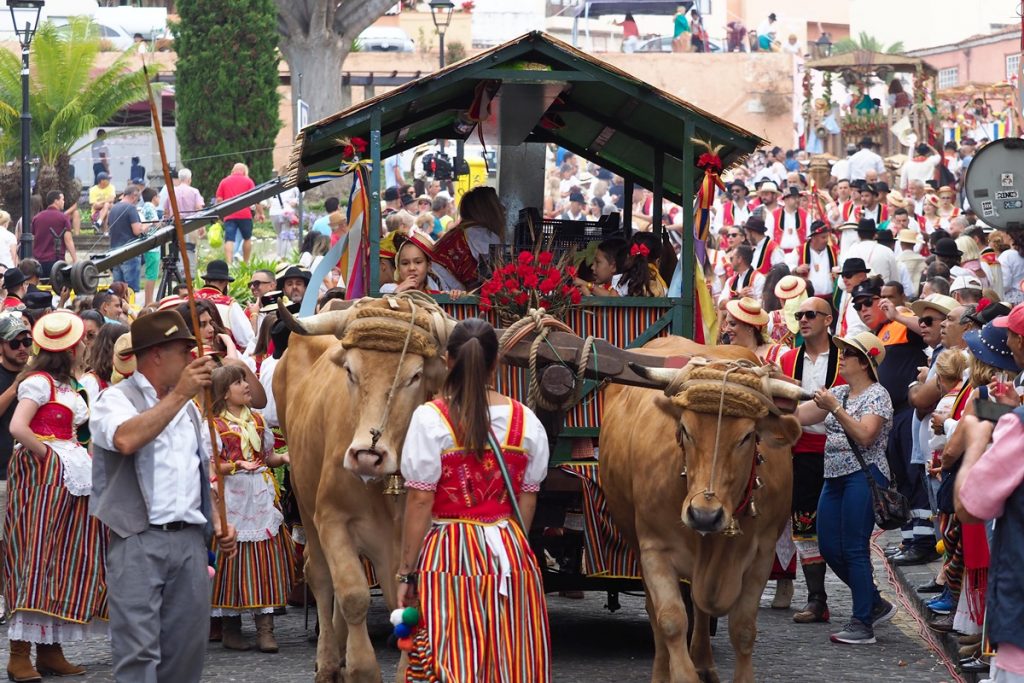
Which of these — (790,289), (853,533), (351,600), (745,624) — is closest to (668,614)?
(745,624)

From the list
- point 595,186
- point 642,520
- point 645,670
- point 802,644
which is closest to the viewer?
point 642,520

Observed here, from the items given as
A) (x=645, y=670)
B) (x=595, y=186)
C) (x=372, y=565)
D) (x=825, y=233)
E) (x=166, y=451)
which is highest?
(x=595, y=186)

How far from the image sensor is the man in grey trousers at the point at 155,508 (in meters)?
6.83

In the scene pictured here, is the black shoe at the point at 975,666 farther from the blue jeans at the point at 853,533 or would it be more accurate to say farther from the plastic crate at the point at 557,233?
the plastic crate at the point at 557,233

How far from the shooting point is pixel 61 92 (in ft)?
101

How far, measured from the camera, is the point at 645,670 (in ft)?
30.7

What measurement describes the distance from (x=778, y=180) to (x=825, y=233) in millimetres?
12325

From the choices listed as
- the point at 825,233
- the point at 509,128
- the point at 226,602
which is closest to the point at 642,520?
the point at 226,602

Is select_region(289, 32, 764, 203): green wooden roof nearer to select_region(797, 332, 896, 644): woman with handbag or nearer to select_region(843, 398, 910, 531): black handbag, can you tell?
select_region(797, 332, 896, 644): woman with handbag

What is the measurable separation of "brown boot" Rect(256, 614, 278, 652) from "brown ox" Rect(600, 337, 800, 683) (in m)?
2.25

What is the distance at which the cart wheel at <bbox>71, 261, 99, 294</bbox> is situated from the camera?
13794 millimetres

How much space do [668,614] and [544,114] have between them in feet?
14.0

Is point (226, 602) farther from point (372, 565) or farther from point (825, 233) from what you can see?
point (825, 233)

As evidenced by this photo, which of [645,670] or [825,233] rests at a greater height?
[825,233]
